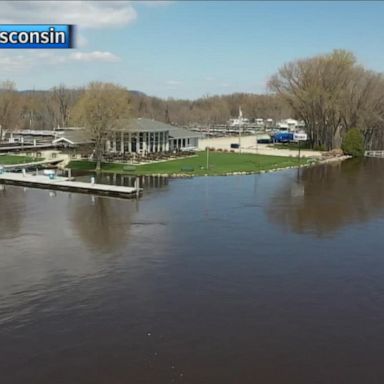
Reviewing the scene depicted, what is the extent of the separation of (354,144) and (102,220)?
4046cm

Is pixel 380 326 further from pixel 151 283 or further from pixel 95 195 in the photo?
pixel 95 195

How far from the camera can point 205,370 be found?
1090 centimetres

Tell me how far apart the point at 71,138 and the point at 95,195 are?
17.5 metres


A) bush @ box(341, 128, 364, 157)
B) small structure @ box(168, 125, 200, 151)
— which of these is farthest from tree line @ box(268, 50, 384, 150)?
small structure @ box(168, 125, 200, 151)

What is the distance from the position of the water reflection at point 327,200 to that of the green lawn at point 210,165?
13.3ft

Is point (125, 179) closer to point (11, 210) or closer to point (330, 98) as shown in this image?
point (11, 210)

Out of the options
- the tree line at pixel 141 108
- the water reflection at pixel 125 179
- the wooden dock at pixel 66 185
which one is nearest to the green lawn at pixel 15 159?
the water reflection at pixel 125 179

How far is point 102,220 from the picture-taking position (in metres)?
24.0

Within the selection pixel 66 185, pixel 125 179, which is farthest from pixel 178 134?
pixel 66 185

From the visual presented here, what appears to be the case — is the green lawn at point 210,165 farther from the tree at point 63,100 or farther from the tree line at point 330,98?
the tree at point 63,100

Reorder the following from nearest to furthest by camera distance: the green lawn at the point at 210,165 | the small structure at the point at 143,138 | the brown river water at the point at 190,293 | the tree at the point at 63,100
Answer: the brown river water at the point at 190,293 < the green lawn at the point at 210,165 < the small structure at the point at 143,138 < the tree at the point at 63,100

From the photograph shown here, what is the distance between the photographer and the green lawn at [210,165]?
3944 cm

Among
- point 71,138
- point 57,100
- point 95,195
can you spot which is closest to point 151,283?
point 95,195

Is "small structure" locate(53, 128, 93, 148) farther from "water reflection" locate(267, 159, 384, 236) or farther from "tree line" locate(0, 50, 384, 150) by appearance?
"water reflection" locate(267, 159, 384, 236)
